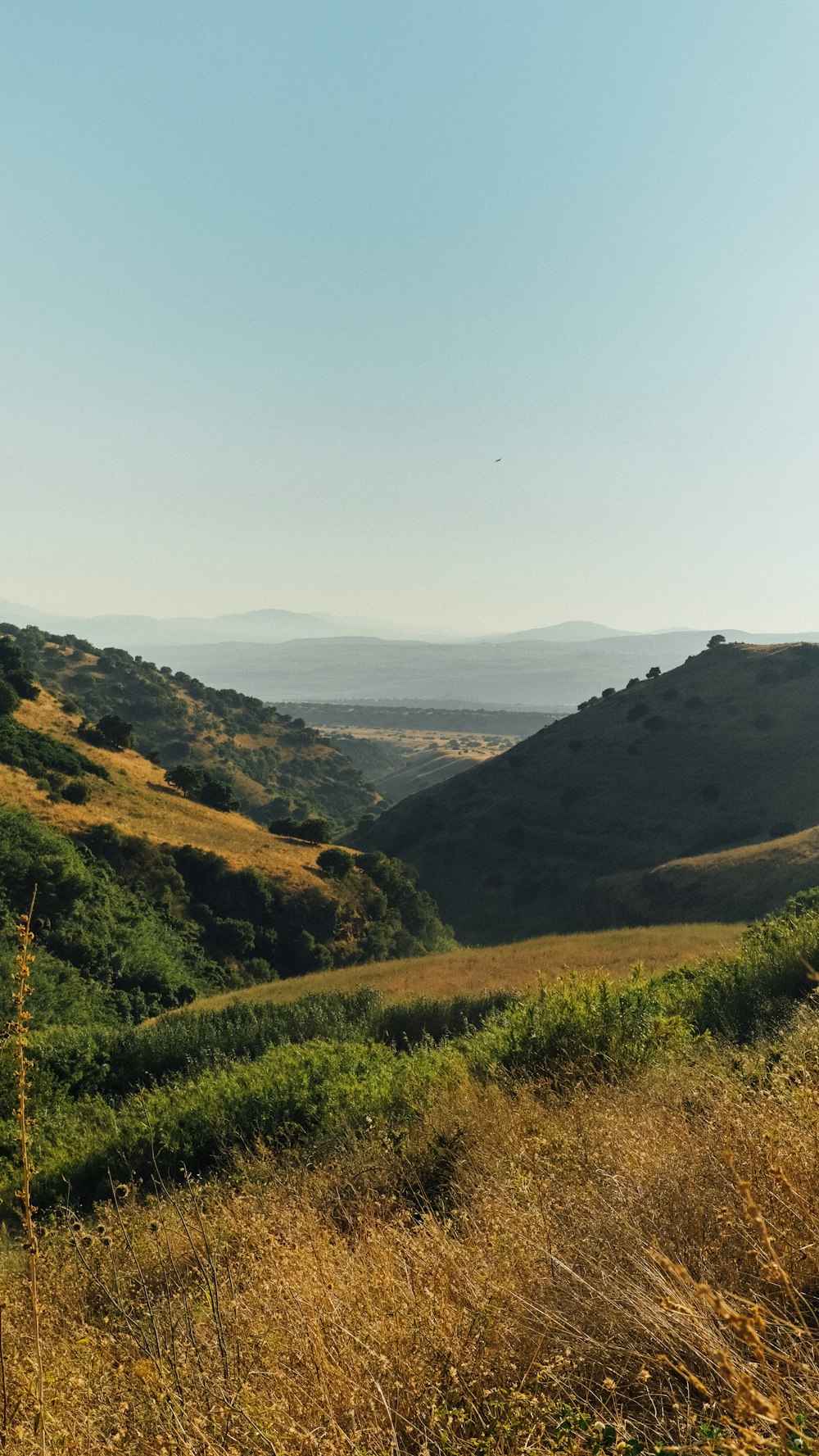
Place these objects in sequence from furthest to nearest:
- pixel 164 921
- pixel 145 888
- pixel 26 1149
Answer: pixel 145 888
pixel 164 921
pixel 26 1149

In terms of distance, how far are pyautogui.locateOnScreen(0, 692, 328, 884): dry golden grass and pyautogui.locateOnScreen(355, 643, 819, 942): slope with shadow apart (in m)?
15.3

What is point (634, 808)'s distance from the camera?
7575cm

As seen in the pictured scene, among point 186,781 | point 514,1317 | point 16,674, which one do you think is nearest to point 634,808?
point 186,781

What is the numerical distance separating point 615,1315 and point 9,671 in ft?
227

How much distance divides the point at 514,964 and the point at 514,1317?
29881 mm

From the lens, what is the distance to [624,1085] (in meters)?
9.52

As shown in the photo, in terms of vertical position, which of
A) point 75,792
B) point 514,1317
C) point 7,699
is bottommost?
point 75,792

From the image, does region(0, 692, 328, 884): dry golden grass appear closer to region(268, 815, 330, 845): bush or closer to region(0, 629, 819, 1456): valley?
region(268, 815, 330, 845): bush

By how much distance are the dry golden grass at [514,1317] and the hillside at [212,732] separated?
88.8m

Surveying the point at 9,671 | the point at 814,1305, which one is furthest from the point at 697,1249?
the point at 9,671

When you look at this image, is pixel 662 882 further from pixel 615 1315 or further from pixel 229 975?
pixel 615 1315

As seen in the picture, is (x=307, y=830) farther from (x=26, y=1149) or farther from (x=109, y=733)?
(x=26, y=1149)

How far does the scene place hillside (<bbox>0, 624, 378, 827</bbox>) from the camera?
103812 millimetres

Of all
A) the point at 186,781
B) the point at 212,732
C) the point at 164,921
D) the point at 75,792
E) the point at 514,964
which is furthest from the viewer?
the point at 212,732
